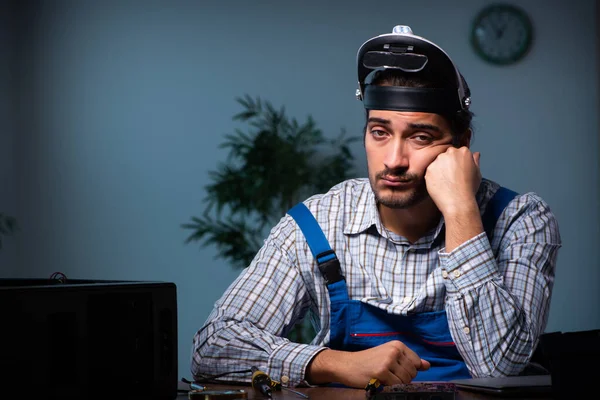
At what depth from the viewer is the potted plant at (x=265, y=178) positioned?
Result: 13.2ft

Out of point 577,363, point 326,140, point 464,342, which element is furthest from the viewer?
point 326,140

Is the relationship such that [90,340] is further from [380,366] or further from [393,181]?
[393,181]

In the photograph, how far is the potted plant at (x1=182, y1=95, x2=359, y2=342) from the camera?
158 inches

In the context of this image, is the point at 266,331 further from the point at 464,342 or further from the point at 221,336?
the point at 464,342

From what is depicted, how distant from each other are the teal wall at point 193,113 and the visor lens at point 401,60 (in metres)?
2.64

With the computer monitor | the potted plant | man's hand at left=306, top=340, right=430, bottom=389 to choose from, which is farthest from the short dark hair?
the potted plant

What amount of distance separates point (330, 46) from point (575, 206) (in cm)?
175

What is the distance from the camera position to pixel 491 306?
1624mm

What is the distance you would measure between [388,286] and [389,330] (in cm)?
13

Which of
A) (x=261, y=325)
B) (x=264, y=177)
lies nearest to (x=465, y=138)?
(x=261, y=325)

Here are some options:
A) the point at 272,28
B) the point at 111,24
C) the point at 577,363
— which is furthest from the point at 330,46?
the point at 577,363

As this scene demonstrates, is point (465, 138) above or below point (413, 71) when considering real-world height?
below

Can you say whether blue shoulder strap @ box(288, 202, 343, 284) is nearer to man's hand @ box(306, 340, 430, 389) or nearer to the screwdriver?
man's hand @ box(306, 340, 430, 389)

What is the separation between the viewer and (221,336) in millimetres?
1682
